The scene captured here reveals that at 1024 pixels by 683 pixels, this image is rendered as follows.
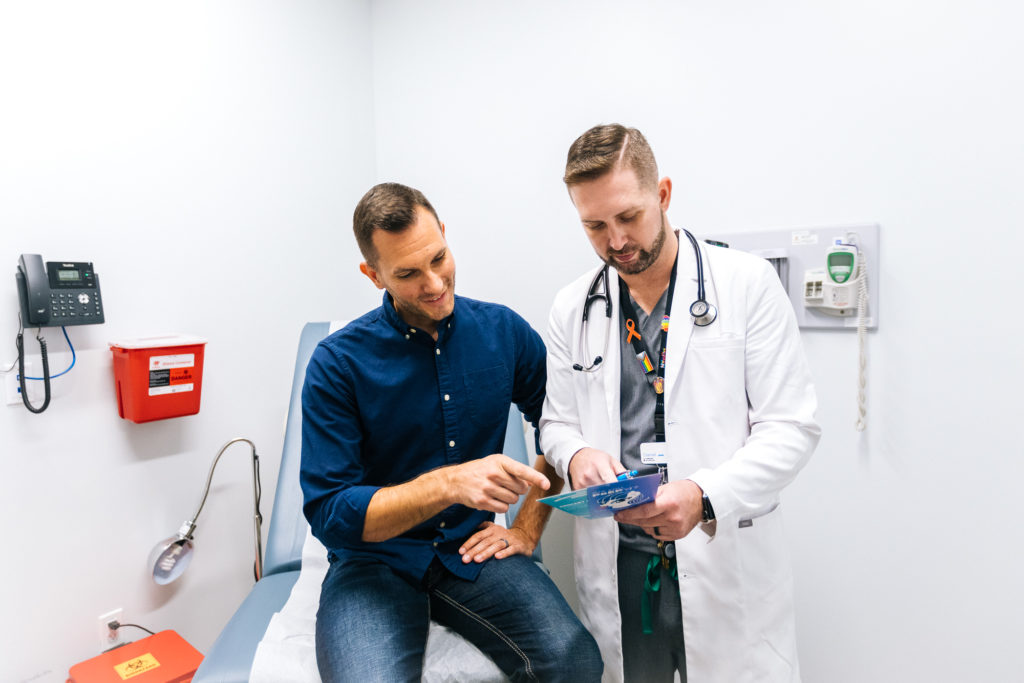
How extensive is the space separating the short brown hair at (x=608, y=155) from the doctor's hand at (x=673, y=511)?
0.62 metres

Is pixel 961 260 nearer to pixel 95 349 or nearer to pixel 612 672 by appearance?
pixel 612 672

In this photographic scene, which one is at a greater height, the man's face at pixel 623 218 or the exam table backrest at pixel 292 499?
the man's face at pixel 623 218

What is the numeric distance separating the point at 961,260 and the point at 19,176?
7.66ft

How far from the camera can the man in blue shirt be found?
120 cm

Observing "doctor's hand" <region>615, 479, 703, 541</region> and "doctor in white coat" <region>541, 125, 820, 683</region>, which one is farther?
"doctor in white coat" <region>541, 125, 820, 683</region>

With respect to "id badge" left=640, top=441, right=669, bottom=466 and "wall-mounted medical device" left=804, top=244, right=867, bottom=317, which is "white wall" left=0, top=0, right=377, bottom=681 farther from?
"wall-mounted medical device" left=804, top=244, right=867, bottom=317

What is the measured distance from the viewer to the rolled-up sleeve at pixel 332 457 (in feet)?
4.04

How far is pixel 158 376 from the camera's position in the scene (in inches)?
65.2

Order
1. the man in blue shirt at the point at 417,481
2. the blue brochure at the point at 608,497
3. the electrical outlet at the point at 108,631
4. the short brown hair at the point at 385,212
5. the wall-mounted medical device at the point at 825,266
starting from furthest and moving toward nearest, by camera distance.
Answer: the electrical outlet at the point at 108,631 → the wall-mounted medical device at the point at 825,266 → the short brown hair at the point at 385,212 → the man in blue shirt at the point at 417,481 → the blue brochure at the point at 608,497

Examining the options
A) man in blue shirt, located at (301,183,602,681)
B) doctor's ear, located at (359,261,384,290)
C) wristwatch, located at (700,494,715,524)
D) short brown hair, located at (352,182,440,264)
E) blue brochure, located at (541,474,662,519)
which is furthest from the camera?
doctor's ear, located at (359,261,384,290)

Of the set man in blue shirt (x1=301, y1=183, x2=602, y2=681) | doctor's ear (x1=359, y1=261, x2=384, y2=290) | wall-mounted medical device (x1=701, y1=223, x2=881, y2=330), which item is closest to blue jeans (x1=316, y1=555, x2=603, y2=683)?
man in blue shirt (x1=301, y1=183, x2=602, y2=681)

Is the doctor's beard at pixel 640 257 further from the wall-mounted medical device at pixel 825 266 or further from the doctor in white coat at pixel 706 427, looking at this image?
the wall-mounted medical device at pixel 825 266

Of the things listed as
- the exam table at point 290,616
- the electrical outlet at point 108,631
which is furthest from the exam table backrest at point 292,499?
the electrical outlet at point 108,631

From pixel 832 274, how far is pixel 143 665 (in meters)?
2.06
